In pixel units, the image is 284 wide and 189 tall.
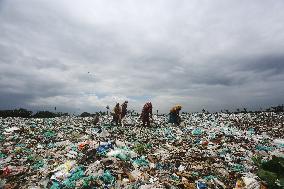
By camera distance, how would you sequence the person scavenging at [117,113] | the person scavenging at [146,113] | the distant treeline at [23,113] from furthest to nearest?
the distant treeline at [23,113] < the person scavenging at [117,113] < the person scavenging at [146,113]

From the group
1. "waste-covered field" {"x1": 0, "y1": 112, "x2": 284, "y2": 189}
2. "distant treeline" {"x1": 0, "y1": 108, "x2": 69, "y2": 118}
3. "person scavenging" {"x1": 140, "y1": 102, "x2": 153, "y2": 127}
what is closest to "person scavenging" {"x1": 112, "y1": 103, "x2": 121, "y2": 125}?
"person scavenging" {"x1": 140, "y1": 102, "x2": 153, "y2": 127}

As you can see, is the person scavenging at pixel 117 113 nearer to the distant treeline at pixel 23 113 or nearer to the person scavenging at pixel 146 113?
the person scavenging at pixel 146 113

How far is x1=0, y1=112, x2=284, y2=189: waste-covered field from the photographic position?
7270 millimetres

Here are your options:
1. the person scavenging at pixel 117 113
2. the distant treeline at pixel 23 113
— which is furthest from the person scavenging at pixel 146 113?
the distant treeline at pixel 23 113

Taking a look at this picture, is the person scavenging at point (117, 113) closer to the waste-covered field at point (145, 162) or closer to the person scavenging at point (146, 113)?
the person scavenging at point (146, 113)

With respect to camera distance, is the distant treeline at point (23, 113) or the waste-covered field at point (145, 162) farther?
the distant treeline at point (23, 113)

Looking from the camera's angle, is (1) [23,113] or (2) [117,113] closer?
(2) [117,113]

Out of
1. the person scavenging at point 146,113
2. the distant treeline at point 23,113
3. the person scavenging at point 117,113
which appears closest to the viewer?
the person scavenging at point 146,113

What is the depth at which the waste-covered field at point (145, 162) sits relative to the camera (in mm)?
7270

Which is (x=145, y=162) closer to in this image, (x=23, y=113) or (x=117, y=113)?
(x=117, y=113)

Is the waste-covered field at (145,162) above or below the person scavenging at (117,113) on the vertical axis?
below

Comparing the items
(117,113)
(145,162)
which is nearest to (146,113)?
(117,113)

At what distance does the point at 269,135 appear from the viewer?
13516 mm

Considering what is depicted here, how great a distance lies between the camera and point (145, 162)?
8.66 metres
